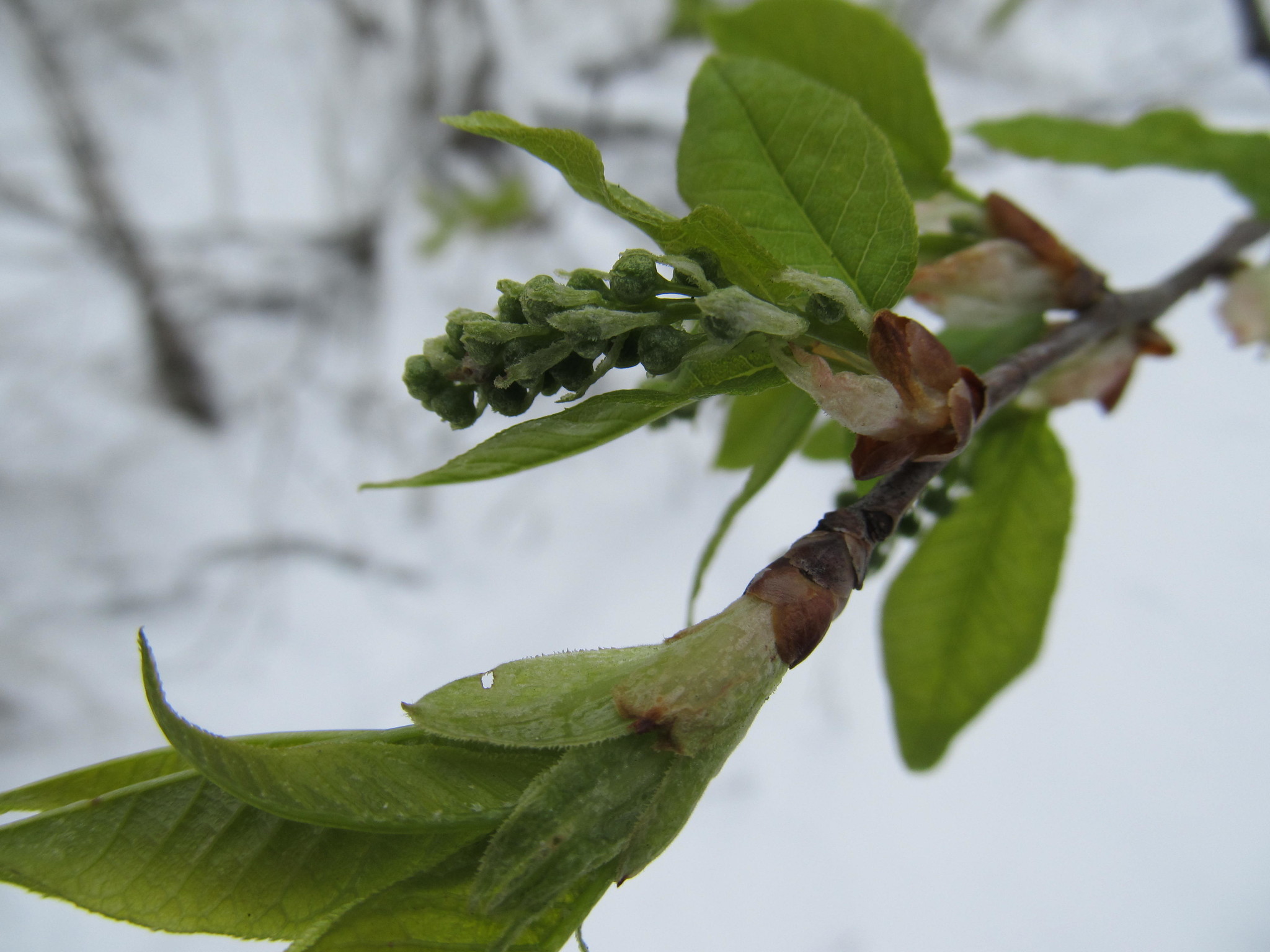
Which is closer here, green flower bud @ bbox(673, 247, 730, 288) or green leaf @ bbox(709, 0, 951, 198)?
green flower bud @ bbox(673, 247, 730, 288)

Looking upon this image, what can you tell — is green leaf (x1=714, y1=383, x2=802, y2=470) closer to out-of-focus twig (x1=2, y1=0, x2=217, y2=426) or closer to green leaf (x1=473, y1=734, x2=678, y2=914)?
green leaf (x1=473, y1=734, x2=678, y2=914)

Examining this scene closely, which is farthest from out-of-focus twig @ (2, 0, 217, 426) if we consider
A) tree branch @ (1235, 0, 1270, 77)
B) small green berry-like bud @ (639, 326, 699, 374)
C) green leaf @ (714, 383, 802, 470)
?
tree branch @ (1235, 0, 1270, 77)

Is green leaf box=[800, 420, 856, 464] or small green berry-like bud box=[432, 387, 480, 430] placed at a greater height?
green leaf box=[800, 420, 856, 464]

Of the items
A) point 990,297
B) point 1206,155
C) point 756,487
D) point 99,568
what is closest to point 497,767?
point 756,487

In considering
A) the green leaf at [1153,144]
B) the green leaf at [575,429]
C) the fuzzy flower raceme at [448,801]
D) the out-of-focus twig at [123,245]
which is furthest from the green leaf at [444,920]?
the out-of-focus twig at [123,245]

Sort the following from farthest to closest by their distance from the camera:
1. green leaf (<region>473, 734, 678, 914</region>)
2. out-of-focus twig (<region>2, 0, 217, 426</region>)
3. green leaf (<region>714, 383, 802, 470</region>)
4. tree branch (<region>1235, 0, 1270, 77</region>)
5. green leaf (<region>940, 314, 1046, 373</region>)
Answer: out-of-focus twig (<region>2, 0, 217, 426</region>), tree branch (<region>1235, 0, 1270, 77</region>), green leaf (<region>714, 383, 802, 470</region>), green leaf (<region>940, 314, 1046, 373</region>), green leaf (<region>473, 734, 678, 914</region>)

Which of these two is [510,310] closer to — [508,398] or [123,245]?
[508,398]

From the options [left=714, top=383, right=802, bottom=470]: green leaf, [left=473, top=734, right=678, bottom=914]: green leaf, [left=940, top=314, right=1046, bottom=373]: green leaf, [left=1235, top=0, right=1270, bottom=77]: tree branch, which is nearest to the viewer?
[left=473, top=734, right=678, bottom=914]: green leaf

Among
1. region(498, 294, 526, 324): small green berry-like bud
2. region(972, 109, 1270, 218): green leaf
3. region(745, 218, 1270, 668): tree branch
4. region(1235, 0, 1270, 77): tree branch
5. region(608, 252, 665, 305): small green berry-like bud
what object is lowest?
region(745, 218, 1270, 668): tree branch
